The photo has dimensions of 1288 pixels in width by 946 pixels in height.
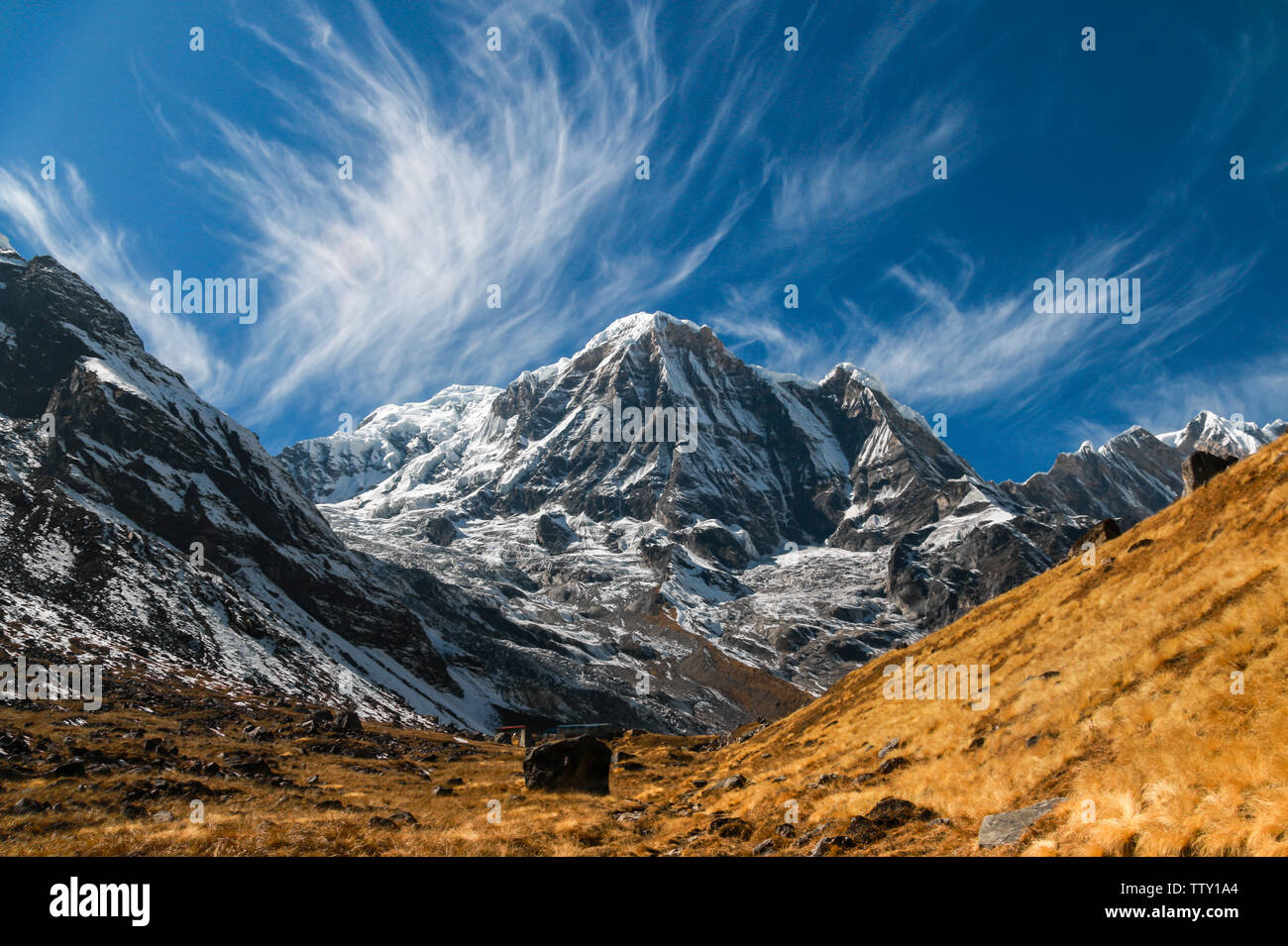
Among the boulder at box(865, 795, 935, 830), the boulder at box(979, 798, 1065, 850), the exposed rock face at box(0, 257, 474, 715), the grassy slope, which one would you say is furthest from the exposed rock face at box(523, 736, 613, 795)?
the exposed rock face at box(0, 257, 474, 715)

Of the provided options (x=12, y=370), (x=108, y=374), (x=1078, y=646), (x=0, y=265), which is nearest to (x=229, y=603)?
(x=108, y=374)

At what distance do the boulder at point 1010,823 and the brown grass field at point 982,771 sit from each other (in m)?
0.39

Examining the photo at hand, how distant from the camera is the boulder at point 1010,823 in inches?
513

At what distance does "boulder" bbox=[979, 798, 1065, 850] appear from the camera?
13031mm

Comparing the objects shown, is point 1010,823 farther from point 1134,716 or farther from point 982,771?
point 982,771

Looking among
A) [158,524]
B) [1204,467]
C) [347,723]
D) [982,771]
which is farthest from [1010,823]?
[158,524]

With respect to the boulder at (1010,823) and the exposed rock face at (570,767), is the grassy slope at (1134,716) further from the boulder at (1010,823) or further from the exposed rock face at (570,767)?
the exposed rock face at (570,767)

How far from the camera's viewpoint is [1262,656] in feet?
50.0

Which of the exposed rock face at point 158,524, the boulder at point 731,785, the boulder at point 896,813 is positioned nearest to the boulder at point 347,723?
the boulder at point 731,785

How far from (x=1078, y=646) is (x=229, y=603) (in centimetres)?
13993

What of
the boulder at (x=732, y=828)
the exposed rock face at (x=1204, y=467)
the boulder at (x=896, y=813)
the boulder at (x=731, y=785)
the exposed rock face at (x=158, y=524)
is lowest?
the boulder at (x=731, y=785)
